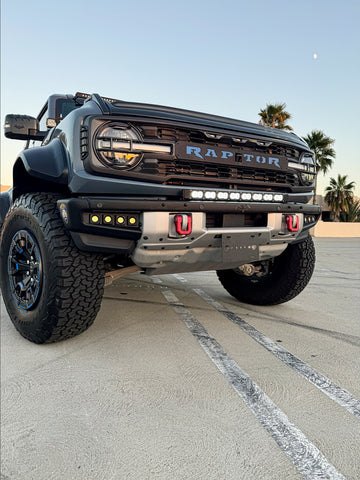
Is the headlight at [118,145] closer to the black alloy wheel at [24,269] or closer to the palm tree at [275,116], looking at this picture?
the black alloy wheel at [24,269]

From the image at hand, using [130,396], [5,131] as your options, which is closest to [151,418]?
[130,396]

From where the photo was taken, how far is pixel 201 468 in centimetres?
145

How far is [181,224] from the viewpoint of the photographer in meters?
2.40

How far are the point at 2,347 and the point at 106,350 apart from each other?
773 mm

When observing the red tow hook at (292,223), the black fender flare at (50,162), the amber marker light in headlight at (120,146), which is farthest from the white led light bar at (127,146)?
the red tow hook at (292,223)

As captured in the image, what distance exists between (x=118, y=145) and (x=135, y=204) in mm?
384

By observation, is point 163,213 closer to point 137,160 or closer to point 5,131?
point 137,160

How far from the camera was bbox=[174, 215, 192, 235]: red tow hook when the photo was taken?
239 cm

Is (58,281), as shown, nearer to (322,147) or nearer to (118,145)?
(118,145)

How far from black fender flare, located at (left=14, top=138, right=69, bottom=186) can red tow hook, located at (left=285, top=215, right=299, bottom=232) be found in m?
1.63

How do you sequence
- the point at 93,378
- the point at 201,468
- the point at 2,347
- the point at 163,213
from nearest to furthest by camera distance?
the point at 201,468, the point at 93,378, the point at 163,213, the point at 2,347

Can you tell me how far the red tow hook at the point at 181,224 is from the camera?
2.39 m

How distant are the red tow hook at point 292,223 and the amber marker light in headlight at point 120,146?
114 cm

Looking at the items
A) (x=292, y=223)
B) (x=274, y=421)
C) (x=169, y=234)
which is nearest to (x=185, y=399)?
(x=274, y=421)
